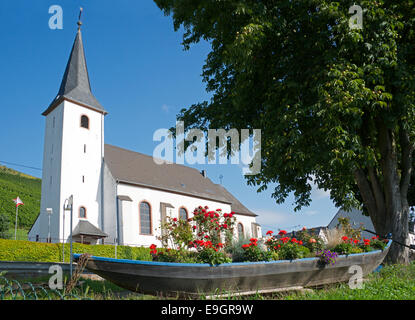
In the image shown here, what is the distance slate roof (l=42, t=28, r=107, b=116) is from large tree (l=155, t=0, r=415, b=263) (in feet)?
71.1

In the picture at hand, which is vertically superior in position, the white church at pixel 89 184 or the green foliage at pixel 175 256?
the white church at pixel 89 184

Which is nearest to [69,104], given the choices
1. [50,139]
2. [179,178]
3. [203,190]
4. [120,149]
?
[50,139]

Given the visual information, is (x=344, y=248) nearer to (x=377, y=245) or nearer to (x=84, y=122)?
(x=377, y=245)

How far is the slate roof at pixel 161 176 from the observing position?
32500mm

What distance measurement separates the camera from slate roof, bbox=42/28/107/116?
31.2m

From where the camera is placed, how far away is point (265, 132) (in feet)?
35.1

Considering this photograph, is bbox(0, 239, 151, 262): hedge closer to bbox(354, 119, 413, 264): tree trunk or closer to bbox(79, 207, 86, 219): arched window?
bbox(79, 207, 86, 219): arched window

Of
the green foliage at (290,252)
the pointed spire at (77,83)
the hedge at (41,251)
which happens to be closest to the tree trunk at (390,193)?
the green foliage at (290,252)

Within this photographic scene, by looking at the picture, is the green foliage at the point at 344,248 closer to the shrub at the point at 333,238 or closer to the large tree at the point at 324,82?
the shrub at the point at 333,238

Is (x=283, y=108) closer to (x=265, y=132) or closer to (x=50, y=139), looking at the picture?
(x=265, y=132)

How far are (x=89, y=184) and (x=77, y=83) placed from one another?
31.5 ft

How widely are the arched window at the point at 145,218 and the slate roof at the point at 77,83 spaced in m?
9.62
